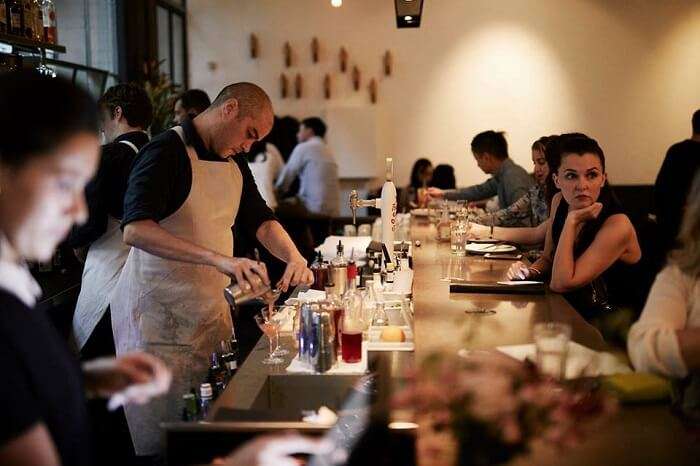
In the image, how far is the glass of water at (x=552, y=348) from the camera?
5.70 feet

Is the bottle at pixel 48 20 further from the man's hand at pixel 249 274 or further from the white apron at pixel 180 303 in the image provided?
the man's hand at pixel 249 274

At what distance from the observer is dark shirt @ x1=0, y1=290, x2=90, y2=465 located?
112cm

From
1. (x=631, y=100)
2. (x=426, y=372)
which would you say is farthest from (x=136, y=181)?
(x=631, y=100)

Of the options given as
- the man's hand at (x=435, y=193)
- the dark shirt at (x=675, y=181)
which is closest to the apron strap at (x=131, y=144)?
the man's hand at (x=435, y=193)

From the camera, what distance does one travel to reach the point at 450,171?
28.2ft

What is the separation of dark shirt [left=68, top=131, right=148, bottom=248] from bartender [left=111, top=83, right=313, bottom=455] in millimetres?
520

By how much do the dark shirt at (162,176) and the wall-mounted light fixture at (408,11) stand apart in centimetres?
180

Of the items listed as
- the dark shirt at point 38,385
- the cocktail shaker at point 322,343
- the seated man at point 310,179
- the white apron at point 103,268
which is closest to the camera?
the dark shirt at point 38,385

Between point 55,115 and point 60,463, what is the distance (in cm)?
53

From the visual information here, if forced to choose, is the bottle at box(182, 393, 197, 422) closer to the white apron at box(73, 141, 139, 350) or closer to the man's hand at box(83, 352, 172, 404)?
the man's hand at box(83, 352, 172, 404)

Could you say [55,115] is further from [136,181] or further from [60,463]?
[136,181]

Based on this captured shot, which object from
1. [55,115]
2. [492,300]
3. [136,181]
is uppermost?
[55,115]

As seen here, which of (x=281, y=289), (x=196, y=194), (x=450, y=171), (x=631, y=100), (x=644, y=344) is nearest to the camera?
(x=644, y=344)

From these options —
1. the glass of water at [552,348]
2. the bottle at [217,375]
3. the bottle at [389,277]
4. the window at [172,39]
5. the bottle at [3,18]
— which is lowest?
the bottle at [217,375]
